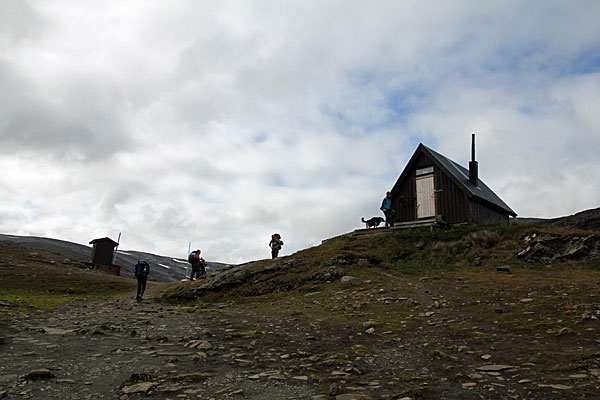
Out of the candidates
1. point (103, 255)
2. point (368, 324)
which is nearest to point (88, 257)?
point (103, 255)

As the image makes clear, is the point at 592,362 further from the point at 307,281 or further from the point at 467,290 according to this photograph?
the point at 307,281

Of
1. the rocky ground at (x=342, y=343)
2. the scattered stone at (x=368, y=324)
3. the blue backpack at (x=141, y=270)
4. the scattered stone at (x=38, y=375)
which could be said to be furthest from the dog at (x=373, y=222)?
the scattered stone at (x=38, y=375)

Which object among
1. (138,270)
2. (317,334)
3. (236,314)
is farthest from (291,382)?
(138,270)

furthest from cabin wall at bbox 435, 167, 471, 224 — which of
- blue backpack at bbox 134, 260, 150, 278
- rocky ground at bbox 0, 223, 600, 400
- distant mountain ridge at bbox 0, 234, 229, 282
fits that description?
distant mountain ridge at bbox 0, 234, 229, 282

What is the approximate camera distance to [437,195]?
1075 inches

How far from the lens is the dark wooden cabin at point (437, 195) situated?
86.2 feet

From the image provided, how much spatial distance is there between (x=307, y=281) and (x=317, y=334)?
333 inches

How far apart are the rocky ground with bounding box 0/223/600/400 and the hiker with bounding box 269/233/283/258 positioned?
26.3 feet

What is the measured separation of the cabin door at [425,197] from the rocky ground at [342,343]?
391 inches

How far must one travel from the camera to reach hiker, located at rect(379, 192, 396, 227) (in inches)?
1124

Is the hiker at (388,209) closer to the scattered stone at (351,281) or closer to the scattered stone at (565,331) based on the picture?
the scattered stone at (351,281)

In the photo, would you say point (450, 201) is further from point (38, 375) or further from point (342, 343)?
point (38, 375)

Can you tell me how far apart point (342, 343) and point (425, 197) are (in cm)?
2068

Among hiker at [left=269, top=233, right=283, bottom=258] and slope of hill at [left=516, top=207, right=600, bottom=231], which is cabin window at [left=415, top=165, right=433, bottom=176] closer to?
hiker at [left=269, top=233, right=283, bottom=258]
